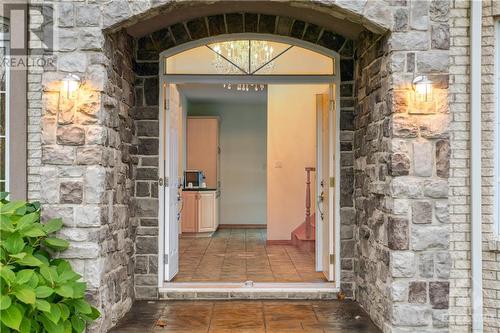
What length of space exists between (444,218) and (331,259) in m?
1.63

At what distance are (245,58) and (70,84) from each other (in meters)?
2.03

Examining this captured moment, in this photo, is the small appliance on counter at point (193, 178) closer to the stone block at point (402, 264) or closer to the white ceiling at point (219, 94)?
the white ceiling at point (219, 94)

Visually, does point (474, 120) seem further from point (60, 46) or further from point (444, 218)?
point (60, 46)

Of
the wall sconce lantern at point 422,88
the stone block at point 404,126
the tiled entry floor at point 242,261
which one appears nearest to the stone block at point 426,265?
the stone block at point 404,126

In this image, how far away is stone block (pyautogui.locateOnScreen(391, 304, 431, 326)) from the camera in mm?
3824

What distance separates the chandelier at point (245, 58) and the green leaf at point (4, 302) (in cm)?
309

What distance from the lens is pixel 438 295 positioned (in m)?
3.87

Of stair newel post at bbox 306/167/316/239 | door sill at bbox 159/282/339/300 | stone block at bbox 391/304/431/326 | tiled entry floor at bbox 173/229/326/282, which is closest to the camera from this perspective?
stone block at bbox 391/304/431/326

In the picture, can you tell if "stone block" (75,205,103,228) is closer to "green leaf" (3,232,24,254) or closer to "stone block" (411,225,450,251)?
"green leaf" (3,232,24,254)

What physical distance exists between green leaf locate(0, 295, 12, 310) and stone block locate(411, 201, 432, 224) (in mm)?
2861

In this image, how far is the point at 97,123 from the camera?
3.92 metres

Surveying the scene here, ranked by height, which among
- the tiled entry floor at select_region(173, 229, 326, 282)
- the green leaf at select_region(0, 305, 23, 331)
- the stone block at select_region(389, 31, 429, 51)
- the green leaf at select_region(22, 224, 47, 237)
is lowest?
the tiled entry floor at select_region(173, 229, 326, 282)

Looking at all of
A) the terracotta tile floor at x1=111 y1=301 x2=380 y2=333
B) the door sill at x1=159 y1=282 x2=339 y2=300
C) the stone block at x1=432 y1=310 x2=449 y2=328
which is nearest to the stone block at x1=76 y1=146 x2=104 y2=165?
the terracotta tile floor at x1=111 y1=301 x2=380 y2=333

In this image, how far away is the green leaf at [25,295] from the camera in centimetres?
310
